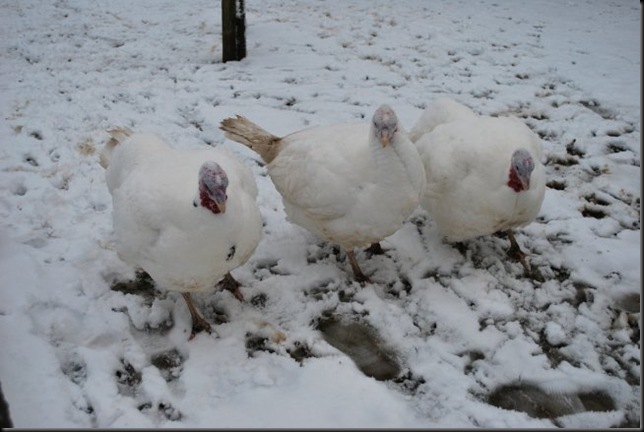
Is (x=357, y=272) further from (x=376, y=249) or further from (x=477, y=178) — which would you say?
(x=477, y=178)

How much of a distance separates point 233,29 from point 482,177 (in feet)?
12.6

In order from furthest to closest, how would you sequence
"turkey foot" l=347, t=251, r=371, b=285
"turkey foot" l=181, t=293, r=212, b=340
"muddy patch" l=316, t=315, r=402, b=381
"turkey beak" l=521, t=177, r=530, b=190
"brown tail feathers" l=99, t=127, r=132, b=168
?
"brown tail feathers" l=99, t=127, r=132, b=168
"turkey foot" l=347, t=251, r=371, b=285
"turkey beak" l=521, t=177, r=530, b=190
"turkey foot" l=181, t=293, r=212, b=340
"muddy patch" l=316, t=315, r=402, b=381

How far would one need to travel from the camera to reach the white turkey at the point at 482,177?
10.8 feet

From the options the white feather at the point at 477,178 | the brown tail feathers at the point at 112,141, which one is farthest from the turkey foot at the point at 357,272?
the brown tail feathers at the point at 112,141

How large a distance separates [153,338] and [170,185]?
87 centimetres

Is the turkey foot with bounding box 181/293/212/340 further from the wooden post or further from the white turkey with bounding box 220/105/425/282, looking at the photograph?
the wooden post

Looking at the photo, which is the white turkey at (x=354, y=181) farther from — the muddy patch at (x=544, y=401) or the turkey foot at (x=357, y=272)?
the muddy patch at (x=544, y=401)

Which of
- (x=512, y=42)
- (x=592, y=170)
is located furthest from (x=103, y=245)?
(x=512, y=42)

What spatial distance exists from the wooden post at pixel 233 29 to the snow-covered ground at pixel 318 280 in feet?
0.45

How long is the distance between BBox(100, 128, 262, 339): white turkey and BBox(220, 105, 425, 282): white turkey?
388 mm

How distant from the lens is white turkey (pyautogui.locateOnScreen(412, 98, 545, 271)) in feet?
10.8

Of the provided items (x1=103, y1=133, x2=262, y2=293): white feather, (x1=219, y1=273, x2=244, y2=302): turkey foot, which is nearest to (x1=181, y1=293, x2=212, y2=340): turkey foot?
(x1=103, y1=133, x2=262, y2=293): white feather

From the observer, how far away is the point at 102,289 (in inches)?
130

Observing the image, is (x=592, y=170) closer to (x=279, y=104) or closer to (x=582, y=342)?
(x=582, y=342)
